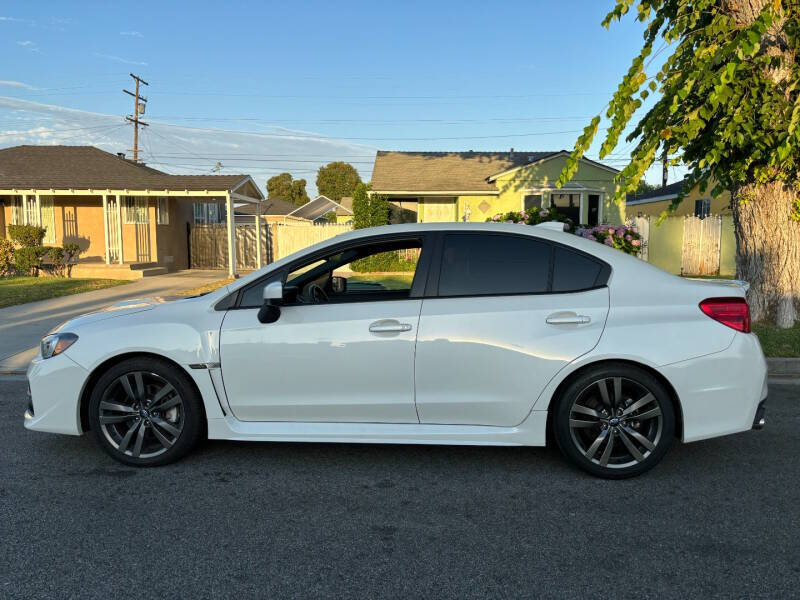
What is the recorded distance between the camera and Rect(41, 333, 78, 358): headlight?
13.8ft

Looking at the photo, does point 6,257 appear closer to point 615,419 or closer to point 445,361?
point 445,361

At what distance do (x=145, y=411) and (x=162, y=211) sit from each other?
19986 millimetres

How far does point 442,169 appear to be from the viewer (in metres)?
24.5

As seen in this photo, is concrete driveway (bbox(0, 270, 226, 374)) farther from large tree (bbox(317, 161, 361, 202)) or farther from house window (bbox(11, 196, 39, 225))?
large tree (bbox(317, 161, 361, 202))

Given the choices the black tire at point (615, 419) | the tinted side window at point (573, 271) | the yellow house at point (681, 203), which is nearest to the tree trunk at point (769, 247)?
the tinted side window at point (573, 271)

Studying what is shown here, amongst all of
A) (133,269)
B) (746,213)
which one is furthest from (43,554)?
(133,269)

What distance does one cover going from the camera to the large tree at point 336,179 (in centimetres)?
9656

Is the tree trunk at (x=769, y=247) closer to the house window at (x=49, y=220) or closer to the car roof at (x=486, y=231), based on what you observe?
the car roof at (x=486, y=231)

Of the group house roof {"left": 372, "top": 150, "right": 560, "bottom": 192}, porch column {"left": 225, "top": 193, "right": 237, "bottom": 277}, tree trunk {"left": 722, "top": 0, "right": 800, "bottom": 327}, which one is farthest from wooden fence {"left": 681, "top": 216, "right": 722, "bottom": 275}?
porch column {"left": 225, "top": 193, "right": 237, "bottom": 277}

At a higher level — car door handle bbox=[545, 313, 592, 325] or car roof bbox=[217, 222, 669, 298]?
car roof bbox=[217, 222, 669, 298]

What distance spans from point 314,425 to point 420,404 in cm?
71

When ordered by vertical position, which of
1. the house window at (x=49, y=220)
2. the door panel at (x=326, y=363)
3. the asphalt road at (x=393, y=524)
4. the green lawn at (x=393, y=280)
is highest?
the house window at (x=49, y=220)

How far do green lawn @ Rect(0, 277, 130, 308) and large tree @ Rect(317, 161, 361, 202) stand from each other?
7922 centimetres

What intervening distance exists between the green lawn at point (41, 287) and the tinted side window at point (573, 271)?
12.0m
